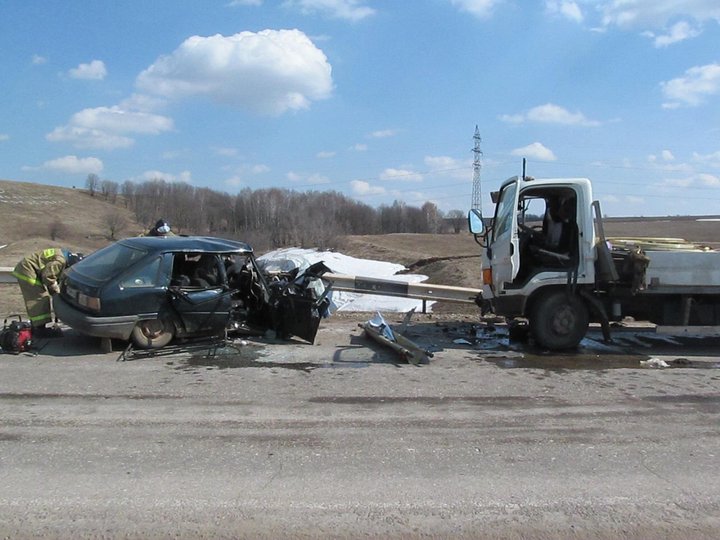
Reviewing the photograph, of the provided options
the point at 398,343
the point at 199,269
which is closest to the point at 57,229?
the point at 199,269

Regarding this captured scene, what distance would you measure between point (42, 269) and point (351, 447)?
6113mm

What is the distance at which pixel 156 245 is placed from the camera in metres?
7.99

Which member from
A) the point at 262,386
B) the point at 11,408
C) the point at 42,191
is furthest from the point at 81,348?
the point at 42,191

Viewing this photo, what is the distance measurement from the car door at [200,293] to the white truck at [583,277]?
396cm

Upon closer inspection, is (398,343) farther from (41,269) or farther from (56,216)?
Result: (56,216)

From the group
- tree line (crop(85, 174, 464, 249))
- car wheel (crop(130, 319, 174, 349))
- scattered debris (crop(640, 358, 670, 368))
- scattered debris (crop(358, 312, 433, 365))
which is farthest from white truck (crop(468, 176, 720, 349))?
tree line (crop(85, 174, 464, 249))

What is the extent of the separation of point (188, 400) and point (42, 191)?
13187 cm

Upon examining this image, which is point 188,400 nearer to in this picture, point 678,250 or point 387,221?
point 678,250

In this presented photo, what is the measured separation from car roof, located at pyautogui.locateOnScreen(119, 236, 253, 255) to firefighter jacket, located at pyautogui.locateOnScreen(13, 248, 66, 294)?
97 centimetres

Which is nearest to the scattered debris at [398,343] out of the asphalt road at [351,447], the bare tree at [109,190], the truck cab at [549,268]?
the asphalt road at [351,447]

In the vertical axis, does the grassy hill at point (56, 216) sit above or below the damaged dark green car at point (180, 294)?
above

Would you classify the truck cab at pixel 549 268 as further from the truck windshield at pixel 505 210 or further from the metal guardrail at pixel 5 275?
the metal guardrail at pixel 5 275

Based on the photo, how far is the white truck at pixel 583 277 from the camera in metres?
8.28

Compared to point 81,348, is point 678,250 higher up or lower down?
higher up
